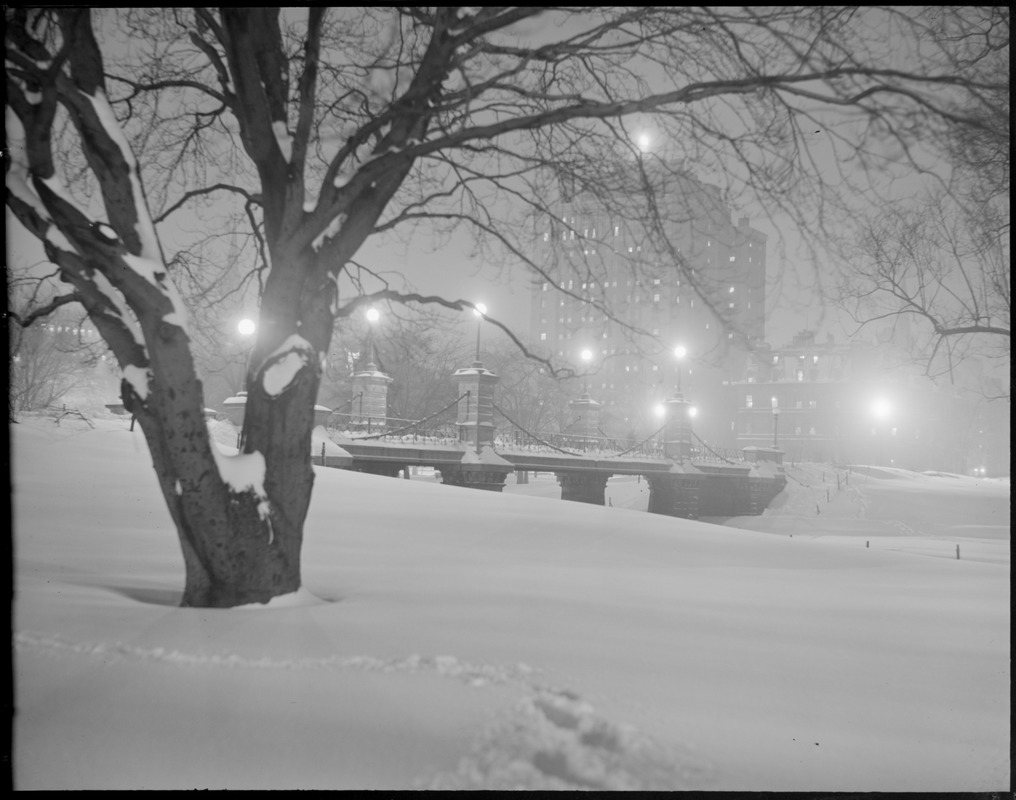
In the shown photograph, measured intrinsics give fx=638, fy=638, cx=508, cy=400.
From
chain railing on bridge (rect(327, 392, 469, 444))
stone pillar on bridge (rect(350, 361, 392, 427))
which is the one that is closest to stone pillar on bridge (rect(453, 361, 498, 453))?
chain railing on bridge (rect(327, 392, 469, 444))

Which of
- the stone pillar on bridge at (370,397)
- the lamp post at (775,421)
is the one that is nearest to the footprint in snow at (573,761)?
the stone pillar on bridge at (370,397)

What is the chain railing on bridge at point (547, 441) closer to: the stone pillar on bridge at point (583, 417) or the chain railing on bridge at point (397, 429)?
the stone pillar on bridge at point (583, 417)

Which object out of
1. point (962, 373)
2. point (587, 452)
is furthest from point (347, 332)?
point (962, 373)

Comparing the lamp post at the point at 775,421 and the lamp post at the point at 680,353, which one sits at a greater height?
the lamp post at the point at 680,353

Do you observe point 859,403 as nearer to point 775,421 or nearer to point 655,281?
point 775,421

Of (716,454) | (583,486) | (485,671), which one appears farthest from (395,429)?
(716,454)

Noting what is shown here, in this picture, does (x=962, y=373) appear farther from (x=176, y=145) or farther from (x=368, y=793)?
(x=176, y=145)
